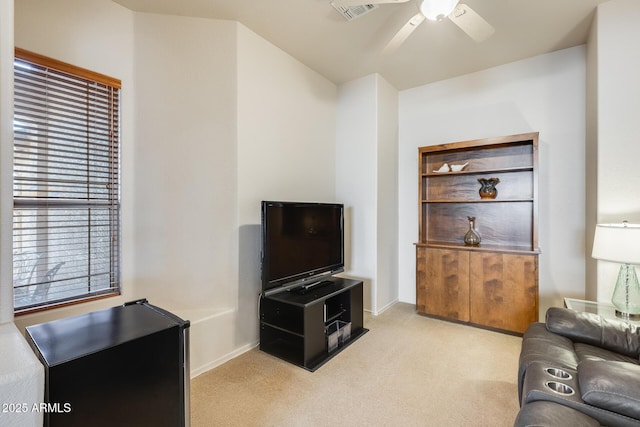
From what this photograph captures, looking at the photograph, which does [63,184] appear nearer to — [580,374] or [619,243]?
[580,374]

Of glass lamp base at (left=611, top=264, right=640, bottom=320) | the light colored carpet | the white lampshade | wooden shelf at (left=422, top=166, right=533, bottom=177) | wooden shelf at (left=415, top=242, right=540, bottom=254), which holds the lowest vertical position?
the light colored carpet

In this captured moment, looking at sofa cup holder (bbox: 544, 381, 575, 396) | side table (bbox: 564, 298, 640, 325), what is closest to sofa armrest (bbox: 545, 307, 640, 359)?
side table (bbox: 564, 298, 640, 325)

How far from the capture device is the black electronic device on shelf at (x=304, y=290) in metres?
2.42

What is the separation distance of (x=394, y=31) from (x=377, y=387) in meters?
2.94

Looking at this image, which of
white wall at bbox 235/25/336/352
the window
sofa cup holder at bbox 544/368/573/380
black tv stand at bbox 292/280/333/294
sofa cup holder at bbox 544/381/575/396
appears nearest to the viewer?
sofa cup holder at bbox 544/381/575/396

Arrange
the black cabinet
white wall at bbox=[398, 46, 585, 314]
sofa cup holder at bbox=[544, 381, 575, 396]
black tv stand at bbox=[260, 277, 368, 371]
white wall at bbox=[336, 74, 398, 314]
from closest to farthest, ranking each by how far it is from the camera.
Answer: the black cabinet < sofa cup holder at bbox=[544, 381, 575, 396] < black tv stand at bbox=[260, 277, 368, 371] < white wall at bbox=[398, 46, 585, 314] < white wall at bbox=[336, 74, 398, 314]

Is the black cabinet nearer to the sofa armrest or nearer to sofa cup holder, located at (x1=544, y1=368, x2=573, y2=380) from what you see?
sofa cup holder, located at (x1=544, y1=368, x2=573, y2=380)

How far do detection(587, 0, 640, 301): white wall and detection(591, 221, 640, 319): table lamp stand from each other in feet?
1.08

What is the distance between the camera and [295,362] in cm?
241

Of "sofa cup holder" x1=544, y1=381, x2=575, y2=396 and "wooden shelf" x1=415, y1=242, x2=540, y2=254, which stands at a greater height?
"wooden shelf" x1=415, y1=242, x2=540, y2=254

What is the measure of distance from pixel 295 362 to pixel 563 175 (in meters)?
3.17

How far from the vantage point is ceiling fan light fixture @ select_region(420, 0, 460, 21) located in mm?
1793

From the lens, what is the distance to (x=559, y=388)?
123 cm

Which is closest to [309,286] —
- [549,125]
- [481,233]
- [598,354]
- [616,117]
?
[598,354]
